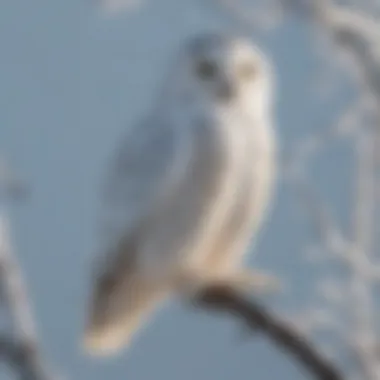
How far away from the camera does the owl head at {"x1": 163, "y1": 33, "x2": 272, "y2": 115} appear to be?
1.55m

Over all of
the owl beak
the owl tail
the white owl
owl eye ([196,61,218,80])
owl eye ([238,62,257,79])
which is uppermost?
owl eye ([238,62,257,79])

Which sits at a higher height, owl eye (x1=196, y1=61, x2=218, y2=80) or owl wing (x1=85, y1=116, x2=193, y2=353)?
owl eye (x1=196, y1=61, x2=218, y2=80)

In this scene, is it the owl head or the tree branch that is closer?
the tree branch

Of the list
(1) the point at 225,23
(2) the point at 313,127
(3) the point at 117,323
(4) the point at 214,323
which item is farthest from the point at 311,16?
(4) the point at 214,323

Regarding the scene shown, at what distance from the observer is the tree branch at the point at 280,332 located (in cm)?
102

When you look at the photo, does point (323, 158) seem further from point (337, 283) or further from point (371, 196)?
point (371, 196)

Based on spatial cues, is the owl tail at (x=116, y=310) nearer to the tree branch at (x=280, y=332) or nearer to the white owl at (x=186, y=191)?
the white owl at (x=186, y=191)

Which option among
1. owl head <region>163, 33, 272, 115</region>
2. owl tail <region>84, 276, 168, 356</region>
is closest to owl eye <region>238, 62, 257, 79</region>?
owl head <region>163, 33, 272, 115</region>

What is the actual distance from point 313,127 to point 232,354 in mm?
1561

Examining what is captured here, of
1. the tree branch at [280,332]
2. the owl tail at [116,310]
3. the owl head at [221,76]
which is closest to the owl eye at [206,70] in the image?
the owl head at [221,76]

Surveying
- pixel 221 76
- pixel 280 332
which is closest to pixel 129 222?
pixel 221 76

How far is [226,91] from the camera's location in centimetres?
157

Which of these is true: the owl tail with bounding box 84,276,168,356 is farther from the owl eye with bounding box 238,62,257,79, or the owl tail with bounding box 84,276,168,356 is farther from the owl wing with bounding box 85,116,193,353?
the owl eye with bounding box 238,62,257,79

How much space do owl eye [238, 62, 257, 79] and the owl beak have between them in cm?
2
